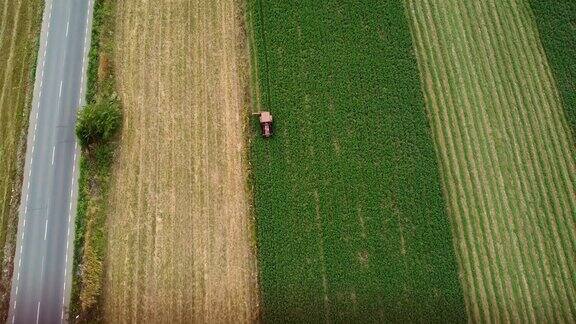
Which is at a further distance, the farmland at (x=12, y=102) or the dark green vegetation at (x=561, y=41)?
the dark green vegetation at (x=561, y=41)

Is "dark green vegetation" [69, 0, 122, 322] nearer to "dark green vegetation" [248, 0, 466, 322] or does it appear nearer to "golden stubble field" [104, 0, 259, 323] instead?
"golden stubble field" [104, 0, 259, 323]

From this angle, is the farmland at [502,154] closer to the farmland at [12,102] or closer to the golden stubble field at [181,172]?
the golden stubble field at [181,172]

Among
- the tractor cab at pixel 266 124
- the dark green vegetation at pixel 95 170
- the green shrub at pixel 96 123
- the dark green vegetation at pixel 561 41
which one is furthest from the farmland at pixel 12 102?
the dark green vegetation at pixel 561 41

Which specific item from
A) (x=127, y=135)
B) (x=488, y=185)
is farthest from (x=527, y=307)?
(x=127, y=135)

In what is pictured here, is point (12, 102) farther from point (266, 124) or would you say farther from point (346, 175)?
point (346, 175)

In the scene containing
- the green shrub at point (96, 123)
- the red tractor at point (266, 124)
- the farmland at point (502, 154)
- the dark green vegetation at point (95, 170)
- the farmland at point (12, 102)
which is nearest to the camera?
the dark green vegetation at point (95, 170)

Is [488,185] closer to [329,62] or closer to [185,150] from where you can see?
[329,62]

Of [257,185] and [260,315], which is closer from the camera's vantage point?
[260,315]

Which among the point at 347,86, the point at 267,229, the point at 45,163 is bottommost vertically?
the point at 267,229
